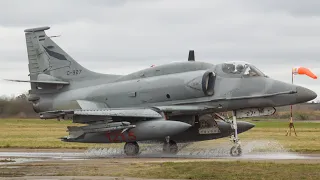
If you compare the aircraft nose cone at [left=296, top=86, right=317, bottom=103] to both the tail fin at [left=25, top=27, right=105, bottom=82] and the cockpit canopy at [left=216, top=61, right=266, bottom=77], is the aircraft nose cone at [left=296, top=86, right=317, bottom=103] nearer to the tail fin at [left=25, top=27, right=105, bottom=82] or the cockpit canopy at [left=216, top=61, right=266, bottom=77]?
the cockpit canopy at [left=216, top=61, right=266, bottom=77]

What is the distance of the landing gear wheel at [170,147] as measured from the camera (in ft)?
87.2

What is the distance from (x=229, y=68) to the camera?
2488 centimetres

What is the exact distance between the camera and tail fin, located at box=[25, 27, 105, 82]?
94.5 feet

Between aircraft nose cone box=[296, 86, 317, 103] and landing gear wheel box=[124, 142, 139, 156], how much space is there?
6.20 meters

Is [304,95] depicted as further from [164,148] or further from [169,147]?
[164,148]

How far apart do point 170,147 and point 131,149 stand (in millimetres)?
1919

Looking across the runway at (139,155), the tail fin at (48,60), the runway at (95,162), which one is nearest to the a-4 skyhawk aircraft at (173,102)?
the runway at (139,155)

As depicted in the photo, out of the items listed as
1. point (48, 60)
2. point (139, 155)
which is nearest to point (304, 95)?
point (139, 155)

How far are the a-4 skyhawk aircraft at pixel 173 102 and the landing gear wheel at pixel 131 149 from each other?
3 centimetres

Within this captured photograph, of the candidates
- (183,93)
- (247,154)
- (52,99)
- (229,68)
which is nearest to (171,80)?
(183,93)

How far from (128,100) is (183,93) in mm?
2439

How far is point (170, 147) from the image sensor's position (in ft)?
87.6

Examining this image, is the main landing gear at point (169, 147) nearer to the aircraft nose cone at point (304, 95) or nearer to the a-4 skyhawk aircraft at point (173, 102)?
the a-4 skyhawk aircraft at point (173, 102)

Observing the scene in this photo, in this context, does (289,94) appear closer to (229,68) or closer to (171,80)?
(229,68)
